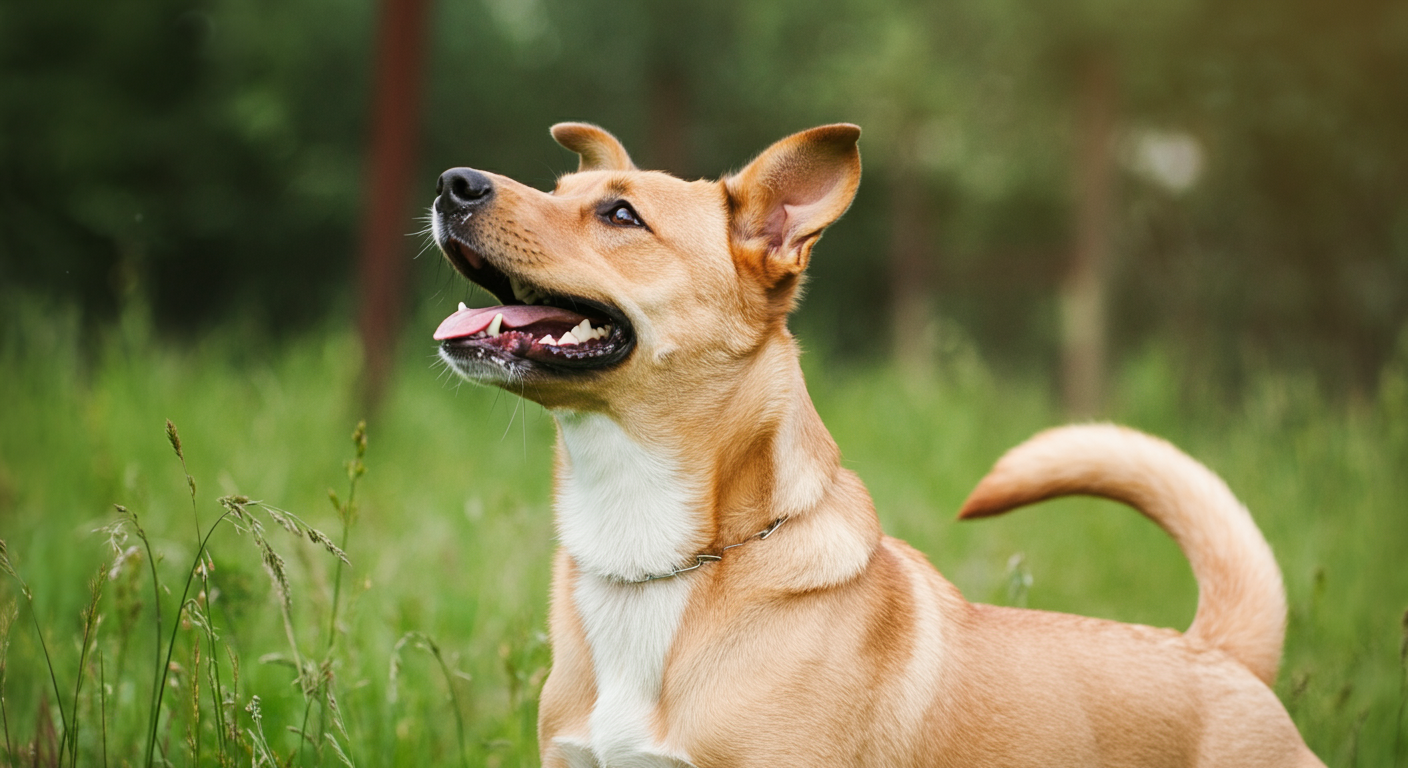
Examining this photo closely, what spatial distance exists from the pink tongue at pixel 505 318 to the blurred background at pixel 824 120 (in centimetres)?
457

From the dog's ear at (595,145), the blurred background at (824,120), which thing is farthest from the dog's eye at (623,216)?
the blurred background at (824,120)

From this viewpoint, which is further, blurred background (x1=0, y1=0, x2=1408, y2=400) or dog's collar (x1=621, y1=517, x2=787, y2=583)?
blurred background (x1=0, y1=0, x2=1408, y2=400)

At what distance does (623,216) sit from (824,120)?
12.4 metres

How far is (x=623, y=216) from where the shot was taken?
290 cm

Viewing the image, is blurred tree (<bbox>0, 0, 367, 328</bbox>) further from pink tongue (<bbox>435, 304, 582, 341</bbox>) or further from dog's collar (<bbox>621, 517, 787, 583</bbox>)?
dog's collar (<bbox>621, 517, 787, 583</bbox>)

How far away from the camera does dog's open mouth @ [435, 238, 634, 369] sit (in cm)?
256

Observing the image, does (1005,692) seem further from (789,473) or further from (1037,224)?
(1037,224)

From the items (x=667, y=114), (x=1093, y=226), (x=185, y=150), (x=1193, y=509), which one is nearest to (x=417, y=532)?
(x=1193, y=509)

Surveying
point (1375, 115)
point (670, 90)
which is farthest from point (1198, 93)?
point (670, 90)

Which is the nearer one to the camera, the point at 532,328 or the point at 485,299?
the point at 532,328

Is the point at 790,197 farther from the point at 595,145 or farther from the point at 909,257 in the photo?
the point at 909,257

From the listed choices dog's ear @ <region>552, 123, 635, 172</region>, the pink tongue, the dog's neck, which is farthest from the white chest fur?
dog's ear @ <region>552, 123, 635, 172</region>

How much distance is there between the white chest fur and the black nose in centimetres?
64

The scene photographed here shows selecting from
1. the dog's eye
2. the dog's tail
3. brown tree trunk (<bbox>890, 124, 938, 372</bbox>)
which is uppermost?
the dog's eye
